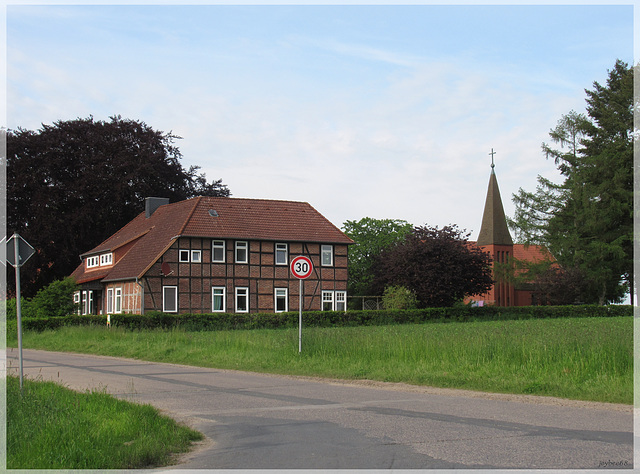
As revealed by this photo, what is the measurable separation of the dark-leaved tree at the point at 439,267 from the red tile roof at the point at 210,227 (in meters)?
4.54

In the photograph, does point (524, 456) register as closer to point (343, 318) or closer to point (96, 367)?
point (96, 367)

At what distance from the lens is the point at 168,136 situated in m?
58.5

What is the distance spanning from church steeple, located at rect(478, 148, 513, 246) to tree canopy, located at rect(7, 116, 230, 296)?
40814 mm

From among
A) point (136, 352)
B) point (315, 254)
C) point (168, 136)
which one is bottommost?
point (136, 352)

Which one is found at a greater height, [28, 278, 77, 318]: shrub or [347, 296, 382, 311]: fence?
[28, 278, 77, 318]: shrub

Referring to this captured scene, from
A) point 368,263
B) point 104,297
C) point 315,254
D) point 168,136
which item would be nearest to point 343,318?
point 315,254

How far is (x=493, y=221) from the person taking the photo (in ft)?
276

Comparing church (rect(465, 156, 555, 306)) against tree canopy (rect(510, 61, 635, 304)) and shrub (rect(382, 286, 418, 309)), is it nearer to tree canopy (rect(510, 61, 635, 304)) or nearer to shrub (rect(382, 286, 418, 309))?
tree canopy (rect(510, 61, 635, 304))

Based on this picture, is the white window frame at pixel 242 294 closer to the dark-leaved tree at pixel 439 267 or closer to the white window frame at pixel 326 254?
the white window frame at pixel 326 254

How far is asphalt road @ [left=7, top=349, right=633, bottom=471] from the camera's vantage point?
7.30 meters

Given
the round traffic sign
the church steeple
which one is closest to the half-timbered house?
the round traffic sign

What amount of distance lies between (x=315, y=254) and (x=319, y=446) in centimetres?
4433

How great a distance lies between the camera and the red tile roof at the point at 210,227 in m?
49.0

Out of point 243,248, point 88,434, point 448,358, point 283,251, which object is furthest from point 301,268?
point 283,251
